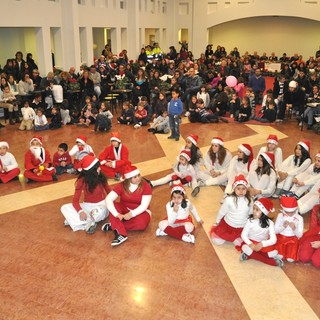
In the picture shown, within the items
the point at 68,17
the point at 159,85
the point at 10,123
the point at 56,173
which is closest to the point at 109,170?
the point at 56,173

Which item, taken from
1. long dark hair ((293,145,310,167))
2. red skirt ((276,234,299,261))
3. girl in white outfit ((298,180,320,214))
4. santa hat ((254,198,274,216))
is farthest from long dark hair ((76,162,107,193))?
long dark hair ((293,145,310,167))

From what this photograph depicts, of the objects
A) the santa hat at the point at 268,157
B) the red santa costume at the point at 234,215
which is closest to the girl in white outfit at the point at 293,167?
the santa hat at the point at 268,157

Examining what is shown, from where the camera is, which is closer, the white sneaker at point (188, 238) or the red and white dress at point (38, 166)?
the white sneaker at point (188, 238)

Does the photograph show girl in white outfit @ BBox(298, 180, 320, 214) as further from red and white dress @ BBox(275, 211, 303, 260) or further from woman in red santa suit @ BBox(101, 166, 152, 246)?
woman in red santa suit @ BBox(101, 166, 152, 246)

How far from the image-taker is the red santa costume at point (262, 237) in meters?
4.98

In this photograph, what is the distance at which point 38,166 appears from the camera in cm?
778

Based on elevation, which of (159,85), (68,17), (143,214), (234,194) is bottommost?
(143,214)

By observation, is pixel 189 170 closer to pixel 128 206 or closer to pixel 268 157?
pixel 268 157

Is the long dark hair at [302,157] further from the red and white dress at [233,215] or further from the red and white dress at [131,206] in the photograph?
the red and white dress at [131,206]

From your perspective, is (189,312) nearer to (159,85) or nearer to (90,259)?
(90,259)

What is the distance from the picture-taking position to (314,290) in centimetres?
456

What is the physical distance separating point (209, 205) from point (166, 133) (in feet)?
16.2

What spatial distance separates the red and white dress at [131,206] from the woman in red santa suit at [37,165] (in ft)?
8.54

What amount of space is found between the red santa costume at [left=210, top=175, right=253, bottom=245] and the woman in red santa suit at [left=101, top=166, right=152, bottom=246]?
1069 mm
